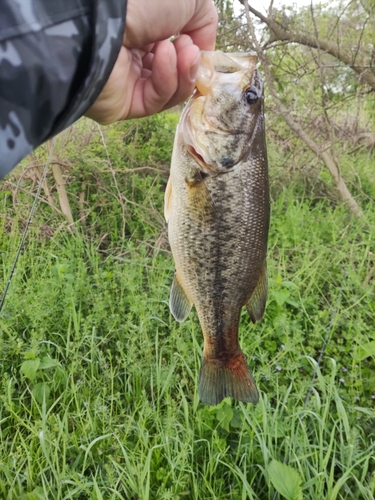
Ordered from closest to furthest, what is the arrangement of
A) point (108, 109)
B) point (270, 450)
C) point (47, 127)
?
1. point (47, 127)
2. point (108, 109)
3. point (270, 450)

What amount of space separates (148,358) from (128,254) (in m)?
1.43

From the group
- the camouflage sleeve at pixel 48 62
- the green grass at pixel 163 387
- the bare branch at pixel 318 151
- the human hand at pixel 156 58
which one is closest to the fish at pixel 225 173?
the human hand at pixel 156 58

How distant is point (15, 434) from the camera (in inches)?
81.7

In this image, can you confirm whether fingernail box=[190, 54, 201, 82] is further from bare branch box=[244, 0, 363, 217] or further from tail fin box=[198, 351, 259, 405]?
bare branch box=[244, 0, 363, 217]

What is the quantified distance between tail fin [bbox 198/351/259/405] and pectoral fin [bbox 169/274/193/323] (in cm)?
24

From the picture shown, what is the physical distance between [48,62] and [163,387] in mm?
1770

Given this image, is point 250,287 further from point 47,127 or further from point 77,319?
point 77,319

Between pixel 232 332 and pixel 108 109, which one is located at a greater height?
pixel 108 109

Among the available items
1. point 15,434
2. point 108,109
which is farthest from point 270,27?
point 15,434

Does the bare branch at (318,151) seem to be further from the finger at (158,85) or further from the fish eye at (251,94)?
the finger at (158,85)

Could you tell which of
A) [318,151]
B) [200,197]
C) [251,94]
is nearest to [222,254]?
[200,197]

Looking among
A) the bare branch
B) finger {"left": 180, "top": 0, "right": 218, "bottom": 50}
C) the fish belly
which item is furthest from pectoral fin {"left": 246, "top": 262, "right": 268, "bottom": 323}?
the bare branch

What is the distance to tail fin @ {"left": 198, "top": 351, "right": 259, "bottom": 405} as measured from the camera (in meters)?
1.72

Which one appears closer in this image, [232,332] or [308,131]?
[232,332]
